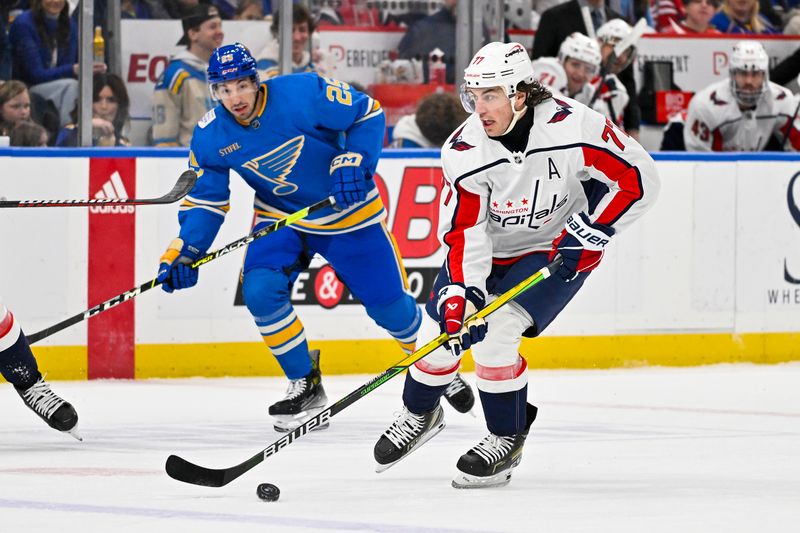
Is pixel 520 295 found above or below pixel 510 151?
below

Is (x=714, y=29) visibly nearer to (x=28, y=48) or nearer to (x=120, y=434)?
(x=28, y=48)

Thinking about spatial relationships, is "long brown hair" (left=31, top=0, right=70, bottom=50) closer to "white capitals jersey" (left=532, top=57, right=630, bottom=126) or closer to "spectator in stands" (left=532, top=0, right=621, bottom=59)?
"white capitals jersey" (left=532, top=57, right=630, bottom=126)

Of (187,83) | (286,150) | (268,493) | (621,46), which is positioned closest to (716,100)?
(621,46)

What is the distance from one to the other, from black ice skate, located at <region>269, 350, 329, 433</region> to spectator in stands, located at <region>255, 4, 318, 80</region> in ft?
5.74

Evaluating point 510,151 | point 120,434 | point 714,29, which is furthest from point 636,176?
point 714,29

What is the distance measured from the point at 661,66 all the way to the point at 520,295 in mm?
4114

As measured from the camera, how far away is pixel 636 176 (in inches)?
156

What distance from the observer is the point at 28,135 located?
6.27m

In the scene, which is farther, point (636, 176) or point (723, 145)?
point (723, 145)

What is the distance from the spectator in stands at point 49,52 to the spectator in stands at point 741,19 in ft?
11.4

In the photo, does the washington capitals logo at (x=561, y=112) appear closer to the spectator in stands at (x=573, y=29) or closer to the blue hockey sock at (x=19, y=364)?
the blue hockey sock at (x=19, y=364)

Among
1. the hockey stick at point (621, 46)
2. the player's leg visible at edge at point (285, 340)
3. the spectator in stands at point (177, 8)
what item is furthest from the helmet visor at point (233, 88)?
the hockey stick at point (621, 46)

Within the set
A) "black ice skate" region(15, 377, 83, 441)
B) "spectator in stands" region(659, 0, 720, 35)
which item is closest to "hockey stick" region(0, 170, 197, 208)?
"black ice skate" region(15, 377, 83, 441)

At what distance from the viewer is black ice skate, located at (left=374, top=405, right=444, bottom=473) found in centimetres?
408
